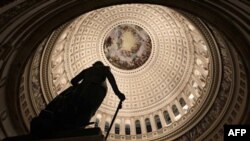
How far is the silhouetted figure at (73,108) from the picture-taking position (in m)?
5.14

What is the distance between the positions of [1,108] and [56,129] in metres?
9.10

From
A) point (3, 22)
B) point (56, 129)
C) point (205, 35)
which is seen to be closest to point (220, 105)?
point (205, 35)

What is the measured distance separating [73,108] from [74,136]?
77 centimetres

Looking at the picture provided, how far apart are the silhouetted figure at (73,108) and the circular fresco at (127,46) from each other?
22.4 m

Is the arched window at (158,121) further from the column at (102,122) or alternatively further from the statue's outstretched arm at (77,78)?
the statue's outstretched arm at (77,78)

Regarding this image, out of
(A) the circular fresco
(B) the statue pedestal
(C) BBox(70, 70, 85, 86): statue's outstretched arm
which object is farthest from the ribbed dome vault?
(B) the statue pedestal

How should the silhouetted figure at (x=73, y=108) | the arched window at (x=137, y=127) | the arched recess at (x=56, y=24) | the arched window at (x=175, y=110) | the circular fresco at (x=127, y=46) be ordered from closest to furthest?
1. the silhouetted figure at (x=73, y=108)
2. the arched recess at (x=56, y=24)
3. the arched window at (x=175, y=110)
4. the arched window at (x=137, y=127)
5. the circular fresco at (x=127, y=46)

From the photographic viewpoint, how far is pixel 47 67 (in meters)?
19.6

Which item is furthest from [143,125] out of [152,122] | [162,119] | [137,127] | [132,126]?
[162,119]

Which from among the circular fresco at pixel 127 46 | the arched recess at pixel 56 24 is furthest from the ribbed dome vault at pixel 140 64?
the arched recess at pixel 56 24

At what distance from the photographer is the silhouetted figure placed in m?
5.14

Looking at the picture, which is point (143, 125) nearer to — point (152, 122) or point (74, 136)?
point (152, 122)

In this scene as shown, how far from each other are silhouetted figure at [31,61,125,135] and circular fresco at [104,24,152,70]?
22.4m

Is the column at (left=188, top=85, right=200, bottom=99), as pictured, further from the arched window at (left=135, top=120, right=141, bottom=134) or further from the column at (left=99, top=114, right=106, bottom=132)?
the column at (left=99, top=114, right=106, bottom=132)
